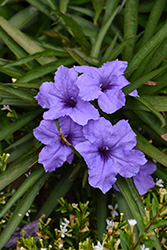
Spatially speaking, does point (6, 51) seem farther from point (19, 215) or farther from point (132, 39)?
point (19, 215)

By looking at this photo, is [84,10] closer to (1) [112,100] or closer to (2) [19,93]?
(2) [19,93]

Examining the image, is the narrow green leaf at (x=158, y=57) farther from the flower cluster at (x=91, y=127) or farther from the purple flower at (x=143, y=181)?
the purple flower at (x=143, y=181)

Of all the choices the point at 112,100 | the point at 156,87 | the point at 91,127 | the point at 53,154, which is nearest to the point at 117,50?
the point at 156,87

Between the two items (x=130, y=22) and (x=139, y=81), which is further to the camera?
(x=130, y=22)

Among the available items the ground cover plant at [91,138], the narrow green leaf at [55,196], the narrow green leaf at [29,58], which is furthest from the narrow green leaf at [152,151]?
the narrow green leaf at [29,58]

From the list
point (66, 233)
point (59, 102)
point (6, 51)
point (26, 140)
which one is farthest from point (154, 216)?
point (6, 51)

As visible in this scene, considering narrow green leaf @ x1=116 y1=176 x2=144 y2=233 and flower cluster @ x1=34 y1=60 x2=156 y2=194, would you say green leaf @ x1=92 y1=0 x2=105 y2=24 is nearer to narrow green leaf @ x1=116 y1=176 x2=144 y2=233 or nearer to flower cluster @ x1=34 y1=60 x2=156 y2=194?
flower cluster @ x1=34 y1=60 x2=156 y2=194

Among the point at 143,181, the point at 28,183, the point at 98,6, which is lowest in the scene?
the point at 28,183
